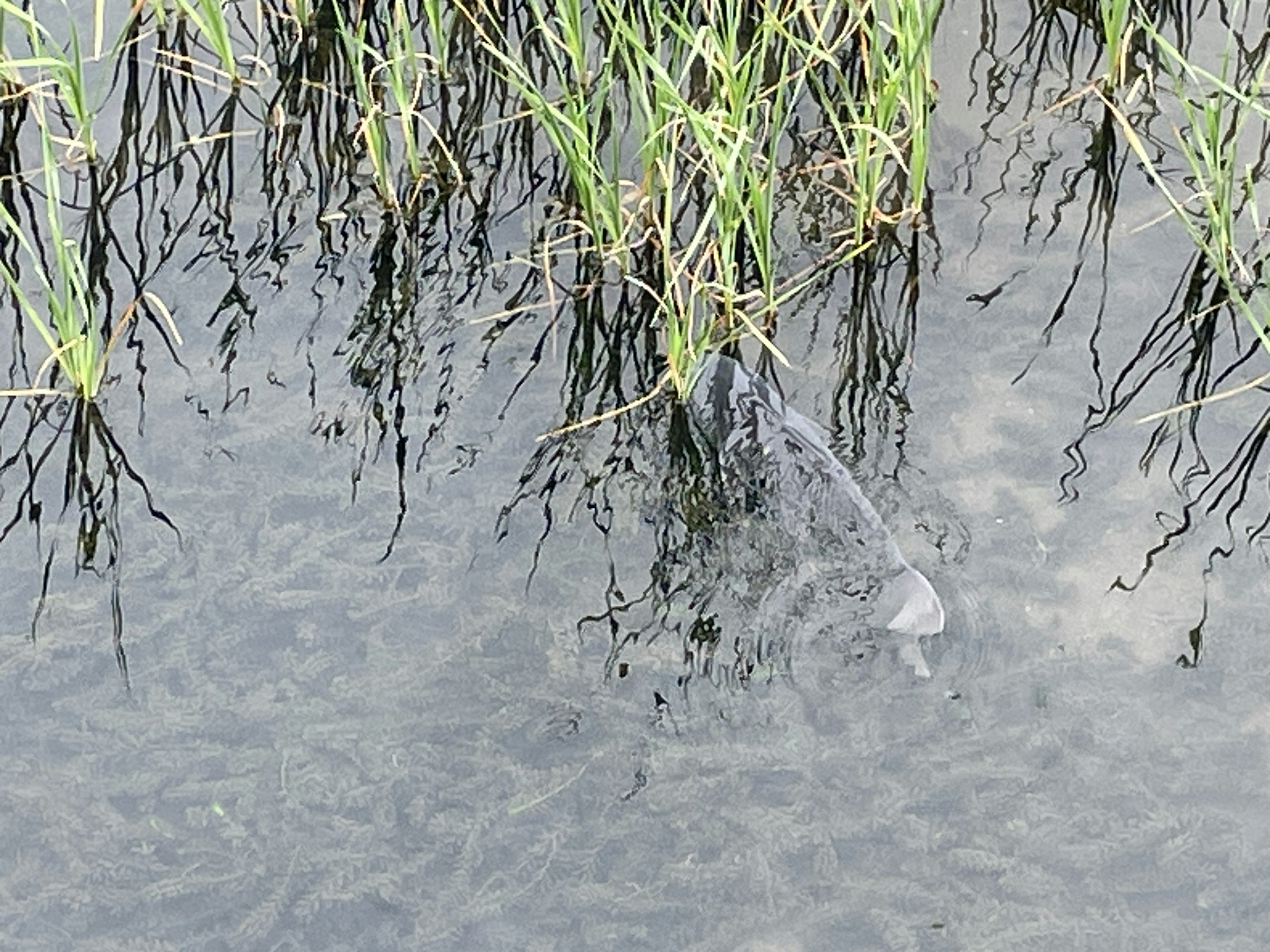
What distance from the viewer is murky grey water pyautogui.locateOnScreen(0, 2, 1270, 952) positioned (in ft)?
4.70

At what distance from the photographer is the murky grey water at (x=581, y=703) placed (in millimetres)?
1432

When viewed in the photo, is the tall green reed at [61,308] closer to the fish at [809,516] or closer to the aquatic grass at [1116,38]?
the fish at [809,516]

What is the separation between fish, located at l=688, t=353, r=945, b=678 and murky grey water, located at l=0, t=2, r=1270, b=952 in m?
0.03

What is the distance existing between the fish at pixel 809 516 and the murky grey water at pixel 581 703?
30 mm

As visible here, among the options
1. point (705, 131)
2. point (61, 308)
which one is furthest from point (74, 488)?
point (705, 131)

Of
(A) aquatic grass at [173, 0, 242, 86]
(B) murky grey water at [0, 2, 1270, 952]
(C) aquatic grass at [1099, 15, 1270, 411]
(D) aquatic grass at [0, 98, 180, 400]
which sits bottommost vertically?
(B) murky grey water at [0, 2, 1270, 952]

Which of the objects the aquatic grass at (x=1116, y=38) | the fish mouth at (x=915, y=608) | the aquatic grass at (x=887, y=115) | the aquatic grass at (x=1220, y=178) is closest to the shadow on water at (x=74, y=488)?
the fish mouth at (x=915, y=608)

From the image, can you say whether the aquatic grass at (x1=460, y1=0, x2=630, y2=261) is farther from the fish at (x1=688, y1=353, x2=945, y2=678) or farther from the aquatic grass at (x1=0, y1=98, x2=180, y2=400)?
the aquatic grass at (x1=0, y1=98, x2=180, y2=400)

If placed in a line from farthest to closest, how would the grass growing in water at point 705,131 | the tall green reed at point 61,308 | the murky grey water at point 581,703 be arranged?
the grass growing in water at point 705,131, the tall green reed at point 61,308, the murky grey water at point 581,703

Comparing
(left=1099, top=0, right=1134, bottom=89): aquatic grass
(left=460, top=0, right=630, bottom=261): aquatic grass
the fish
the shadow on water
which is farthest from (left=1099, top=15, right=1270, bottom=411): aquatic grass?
the shadow on water

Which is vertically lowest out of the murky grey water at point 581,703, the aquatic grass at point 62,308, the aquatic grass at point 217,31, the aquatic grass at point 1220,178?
the murky grey water at point 581,703

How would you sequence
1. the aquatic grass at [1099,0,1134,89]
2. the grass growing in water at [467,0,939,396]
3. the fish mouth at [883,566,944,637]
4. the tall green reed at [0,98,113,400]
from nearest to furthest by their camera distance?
the fish mouth at [883,566,944,637], the tall green reed at [0,98,113,400], the grass growing in water at [467,0,939,396], the aquatic grass at [1099,0,1134,89]

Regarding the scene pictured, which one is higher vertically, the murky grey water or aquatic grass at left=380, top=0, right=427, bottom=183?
aquatic grass at left=380, top=0, right=427, bottom=183

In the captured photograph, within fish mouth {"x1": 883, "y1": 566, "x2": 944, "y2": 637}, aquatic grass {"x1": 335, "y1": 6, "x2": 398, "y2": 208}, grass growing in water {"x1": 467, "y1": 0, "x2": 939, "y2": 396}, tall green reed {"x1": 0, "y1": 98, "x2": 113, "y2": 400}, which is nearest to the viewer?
fish mouth {"x1": 883, "y1": 566, "x2": 944, "y2": 637}
